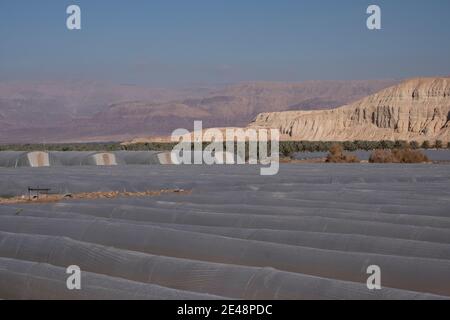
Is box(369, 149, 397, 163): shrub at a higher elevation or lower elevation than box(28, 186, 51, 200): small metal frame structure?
lower

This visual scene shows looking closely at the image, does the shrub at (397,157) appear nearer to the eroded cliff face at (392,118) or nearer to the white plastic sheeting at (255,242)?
the white plastic sheeting at (255,242)

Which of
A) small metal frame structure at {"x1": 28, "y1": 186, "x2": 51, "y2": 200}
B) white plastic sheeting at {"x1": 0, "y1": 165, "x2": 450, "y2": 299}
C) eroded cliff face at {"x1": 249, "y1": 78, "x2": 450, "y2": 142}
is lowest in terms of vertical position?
eroded cliff face at {"x1": 249, "y1": 78, "x2": 450, "y2": 142}

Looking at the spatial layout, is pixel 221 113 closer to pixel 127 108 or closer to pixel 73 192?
pixel 127 108

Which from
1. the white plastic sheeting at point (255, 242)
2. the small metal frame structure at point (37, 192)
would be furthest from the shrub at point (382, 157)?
the small metal frame structure at point (37, 192)

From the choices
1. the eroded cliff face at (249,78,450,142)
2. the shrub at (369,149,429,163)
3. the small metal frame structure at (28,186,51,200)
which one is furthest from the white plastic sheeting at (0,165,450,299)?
the eroded cliff face at (249,78,450,142)

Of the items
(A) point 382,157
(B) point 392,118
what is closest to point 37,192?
(A) point 382,157

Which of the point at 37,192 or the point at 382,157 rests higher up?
the point at 37,192

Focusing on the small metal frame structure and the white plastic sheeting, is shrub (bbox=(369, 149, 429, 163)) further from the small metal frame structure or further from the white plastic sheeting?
Result: the small metal frame structure

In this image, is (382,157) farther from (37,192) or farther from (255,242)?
(255,242)

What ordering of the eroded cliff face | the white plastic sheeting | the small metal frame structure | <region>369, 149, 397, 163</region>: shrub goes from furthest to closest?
the eroded cliff face, <region>369, 149, 397, 163</region>: shrub, the small metal frame structure, the white plastic sheeting
